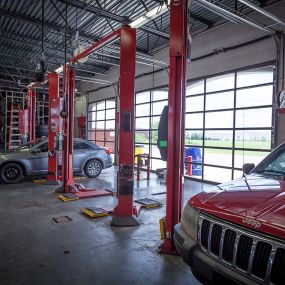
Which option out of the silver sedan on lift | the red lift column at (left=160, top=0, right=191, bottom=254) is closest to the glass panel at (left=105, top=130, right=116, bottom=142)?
the silver sedan on lift

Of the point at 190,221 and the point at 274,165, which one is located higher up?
the point at 274,165

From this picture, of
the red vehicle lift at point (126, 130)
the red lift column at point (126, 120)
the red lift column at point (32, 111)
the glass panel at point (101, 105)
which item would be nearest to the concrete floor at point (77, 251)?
the red vehicle lift at point (126, 130)

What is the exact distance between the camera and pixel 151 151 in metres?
11.8

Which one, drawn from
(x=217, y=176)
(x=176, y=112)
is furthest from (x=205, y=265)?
(x=217, y=176)

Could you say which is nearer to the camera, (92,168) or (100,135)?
(92,168)

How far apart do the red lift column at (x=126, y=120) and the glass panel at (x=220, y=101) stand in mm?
4549

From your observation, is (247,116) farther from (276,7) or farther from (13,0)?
(13,0)

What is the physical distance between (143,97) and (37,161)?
5749 millimetres

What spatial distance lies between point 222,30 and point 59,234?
715 centimetres

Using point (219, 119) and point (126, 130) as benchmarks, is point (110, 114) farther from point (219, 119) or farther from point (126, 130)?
point (126, 130)

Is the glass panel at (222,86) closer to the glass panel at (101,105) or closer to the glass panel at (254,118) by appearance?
the glass panel at (254,118)

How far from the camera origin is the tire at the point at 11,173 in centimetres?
818

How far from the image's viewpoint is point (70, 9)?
7.59 metres

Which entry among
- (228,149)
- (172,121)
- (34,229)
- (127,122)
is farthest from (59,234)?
(228,149)
